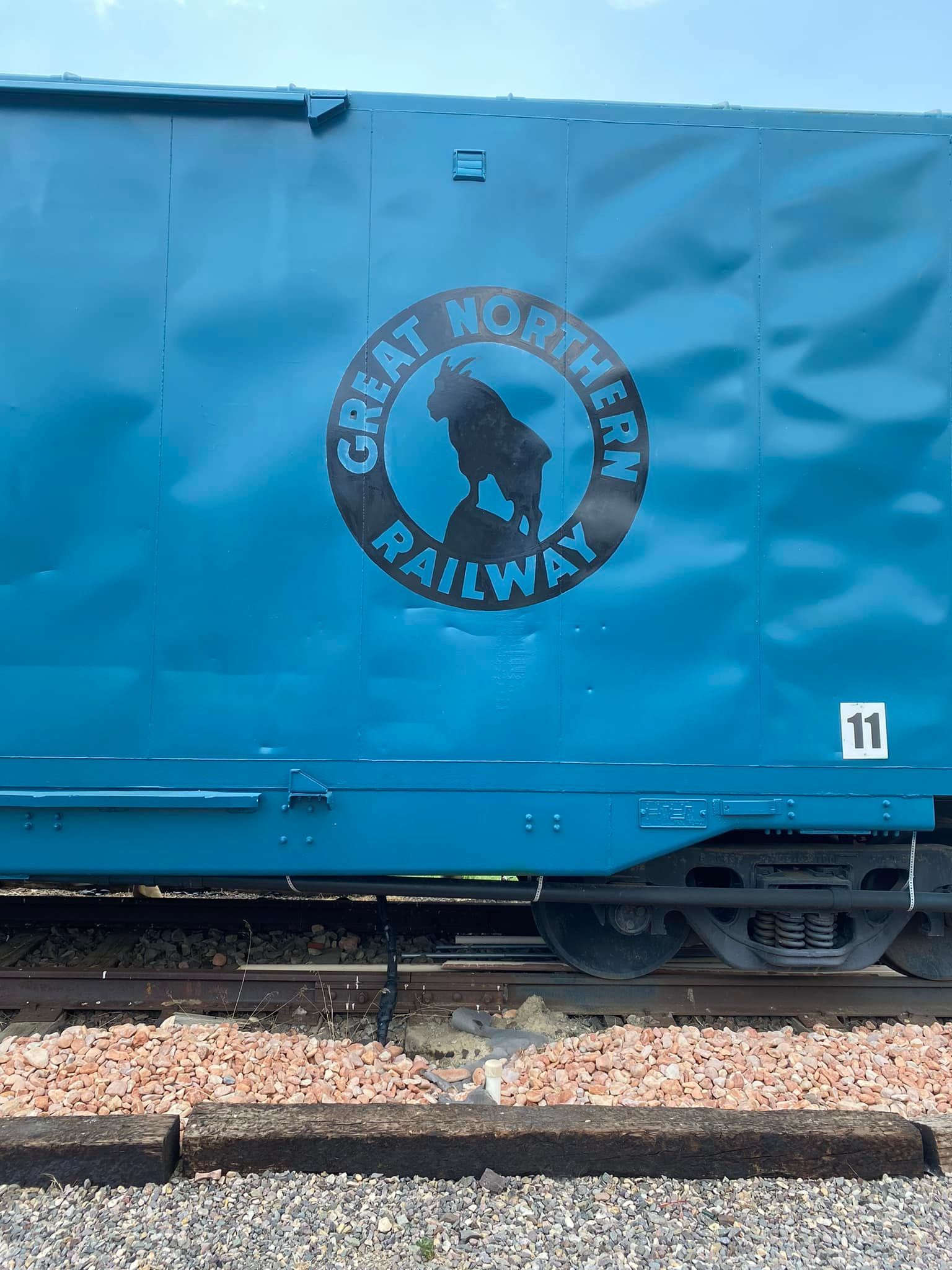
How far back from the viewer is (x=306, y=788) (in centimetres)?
Result: 278

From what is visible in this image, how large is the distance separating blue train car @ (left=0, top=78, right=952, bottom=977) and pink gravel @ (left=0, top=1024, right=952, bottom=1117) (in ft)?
2.40

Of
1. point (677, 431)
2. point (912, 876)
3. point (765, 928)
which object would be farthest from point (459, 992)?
point (677, 431)

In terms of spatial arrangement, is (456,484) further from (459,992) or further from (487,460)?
(459,992)

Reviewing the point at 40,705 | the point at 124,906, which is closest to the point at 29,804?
the point at 40,705

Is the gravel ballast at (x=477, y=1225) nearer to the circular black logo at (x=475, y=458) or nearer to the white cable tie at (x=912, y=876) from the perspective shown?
the white cable tie at (x=912, y=876)

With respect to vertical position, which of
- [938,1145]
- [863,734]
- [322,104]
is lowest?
[938,1145]

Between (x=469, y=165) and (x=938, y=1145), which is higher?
(x=469, y=165)

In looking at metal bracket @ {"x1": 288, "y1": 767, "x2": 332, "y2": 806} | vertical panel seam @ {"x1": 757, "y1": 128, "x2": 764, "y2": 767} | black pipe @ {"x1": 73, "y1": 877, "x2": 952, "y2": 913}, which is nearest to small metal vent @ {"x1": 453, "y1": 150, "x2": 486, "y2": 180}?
vertical panel seam @ {"x1": 757, "y1": 128, "x2": 764, "y2": 767}

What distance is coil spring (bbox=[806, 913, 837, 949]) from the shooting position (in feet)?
10.5

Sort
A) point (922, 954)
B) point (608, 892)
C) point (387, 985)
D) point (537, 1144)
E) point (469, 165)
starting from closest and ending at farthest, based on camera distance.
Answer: point (537, 1144)
point (469, 165)
point (608, 892)
point (387, 985)
point (922, 954)

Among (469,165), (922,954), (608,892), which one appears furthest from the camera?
(922,954)

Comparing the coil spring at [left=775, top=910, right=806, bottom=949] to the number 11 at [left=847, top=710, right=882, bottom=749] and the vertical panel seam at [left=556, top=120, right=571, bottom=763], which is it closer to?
the number 11 at [left=847, top=710, right=882, bottom=749]

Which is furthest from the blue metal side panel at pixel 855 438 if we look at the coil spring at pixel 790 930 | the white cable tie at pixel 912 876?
the coil spring at pixel 790 930

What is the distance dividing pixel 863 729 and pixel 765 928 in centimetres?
109
